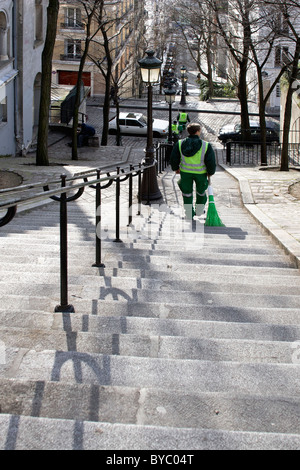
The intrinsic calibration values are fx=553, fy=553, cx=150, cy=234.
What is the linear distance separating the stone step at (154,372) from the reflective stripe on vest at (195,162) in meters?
5.64

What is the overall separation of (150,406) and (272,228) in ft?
18.9

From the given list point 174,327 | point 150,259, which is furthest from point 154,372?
point 150,259

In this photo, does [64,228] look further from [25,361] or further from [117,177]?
[117,177]

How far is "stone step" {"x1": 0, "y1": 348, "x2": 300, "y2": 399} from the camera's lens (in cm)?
244

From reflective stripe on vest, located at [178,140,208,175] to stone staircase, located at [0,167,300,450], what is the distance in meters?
2.49

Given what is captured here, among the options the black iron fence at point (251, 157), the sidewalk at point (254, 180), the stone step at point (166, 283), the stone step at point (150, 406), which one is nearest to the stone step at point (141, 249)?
the sidewalk at point (254, 180)

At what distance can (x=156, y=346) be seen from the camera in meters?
2.94

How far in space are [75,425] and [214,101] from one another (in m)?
45.4

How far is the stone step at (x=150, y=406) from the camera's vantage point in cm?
207

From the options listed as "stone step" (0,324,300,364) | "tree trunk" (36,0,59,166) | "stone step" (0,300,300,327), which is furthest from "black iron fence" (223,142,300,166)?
"stone step" (0,324,300,364)

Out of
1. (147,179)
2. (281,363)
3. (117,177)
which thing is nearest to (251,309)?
(281,363)

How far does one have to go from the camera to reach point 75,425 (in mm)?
1942

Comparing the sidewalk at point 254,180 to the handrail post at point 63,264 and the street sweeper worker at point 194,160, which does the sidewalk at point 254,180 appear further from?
the handrail post at point 63,264

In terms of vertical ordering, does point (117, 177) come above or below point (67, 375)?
above
